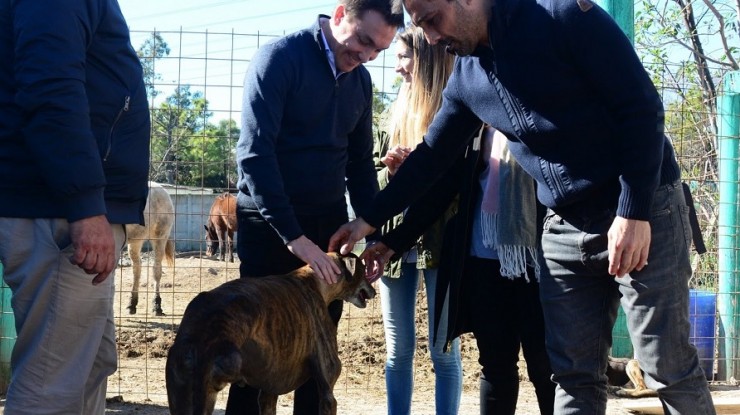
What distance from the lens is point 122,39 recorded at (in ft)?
10.2

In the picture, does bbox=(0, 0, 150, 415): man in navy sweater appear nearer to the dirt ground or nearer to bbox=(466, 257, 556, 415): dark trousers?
bbox=(466, 257, 556, 415): dark trousers

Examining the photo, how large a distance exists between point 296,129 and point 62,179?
138cm

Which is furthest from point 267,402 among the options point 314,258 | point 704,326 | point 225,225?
point 225,225

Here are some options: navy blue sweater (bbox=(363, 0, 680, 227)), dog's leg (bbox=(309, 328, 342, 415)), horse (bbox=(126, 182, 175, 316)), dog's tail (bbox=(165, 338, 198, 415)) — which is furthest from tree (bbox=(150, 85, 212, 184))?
navy blue sweater (bbox=(363, 0, 680, 227))

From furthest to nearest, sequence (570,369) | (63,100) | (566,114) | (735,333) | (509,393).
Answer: (735,333) → (509,393) → (570,369) → (566,114) → (63,100)

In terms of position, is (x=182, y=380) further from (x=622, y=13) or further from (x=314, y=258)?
(x=622, y=13)

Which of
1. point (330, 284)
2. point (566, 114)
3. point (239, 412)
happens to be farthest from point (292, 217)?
point (566, 114)

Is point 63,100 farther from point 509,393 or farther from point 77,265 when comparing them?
point 509,393

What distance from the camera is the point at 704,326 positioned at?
6.93 metres

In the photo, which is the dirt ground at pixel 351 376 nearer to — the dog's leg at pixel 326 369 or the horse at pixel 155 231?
the horse at pixel 155 231

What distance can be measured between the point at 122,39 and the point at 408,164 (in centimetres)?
136

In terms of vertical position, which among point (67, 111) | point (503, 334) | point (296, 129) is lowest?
point (503, 334)

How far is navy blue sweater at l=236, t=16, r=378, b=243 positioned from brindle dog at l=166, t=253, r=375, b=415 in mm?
307

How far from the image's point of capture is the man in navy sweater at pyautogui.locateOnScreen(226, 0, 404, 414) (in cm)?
372
